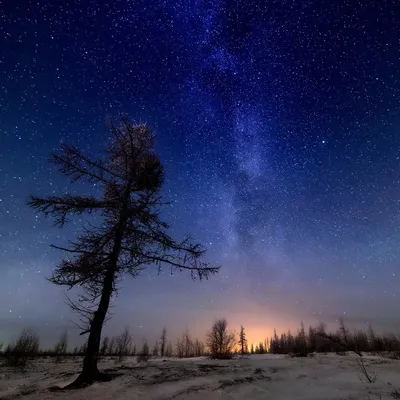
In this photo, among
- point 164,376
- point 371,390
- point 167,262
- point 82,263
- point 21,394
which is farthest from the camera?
point 167,262

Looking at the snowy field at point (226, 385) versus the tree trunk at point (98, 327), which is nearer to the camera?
the snowy field at point (226, 385)

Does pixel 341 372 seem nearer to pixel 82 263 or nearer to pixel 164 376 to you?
pixel 164 376

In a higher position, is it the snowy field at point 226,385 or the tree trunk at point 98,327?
the tree trunk at point 98,327

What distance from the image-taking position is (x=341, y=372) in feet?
26.8

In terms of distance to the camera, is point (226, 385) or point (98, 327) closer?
point (226, 385)

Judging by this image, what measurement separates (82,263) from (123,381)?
3.83 meters

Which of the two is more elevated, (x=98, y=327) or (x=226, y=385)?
(x=98, y=327)

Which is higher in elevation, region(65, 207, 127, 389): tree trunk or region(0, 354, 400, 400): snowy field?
region(65, 207, 127, 389): tree trunk

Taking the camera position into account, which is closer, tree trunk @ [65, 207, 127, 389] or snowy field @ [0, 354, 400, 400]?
snowy field @ [0, 354, 400, 400]

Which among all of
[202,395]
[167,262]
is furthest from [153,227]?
[202,395]

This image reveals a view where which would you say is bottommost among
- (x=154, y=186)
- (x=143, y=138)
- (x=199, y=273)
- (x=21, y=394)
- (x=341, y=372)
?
(x=21, y=394)

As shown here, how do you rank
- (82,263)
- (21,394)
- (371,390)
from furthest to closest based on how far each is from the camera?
(82,263), (21,394), (371,390)

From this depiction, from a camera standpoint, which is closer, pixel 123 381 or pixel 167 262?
pixel 123 381

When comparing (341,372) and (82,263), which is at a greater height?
(82,263)
